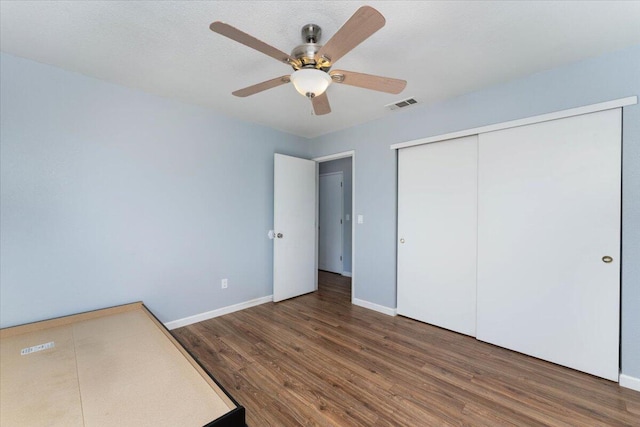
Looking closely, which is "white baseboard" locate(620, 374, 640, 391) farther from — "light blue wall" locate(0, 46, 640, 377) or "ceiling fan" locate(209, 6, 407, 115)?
"ceiling fan" locate(209, 6, 407, 115)

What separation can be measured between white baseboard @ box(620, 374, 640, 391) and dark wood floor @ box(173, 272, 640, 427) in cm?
5

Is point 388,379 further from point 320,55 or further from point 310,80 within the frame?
point 320,55

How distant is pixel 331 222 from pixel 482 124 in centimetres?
348

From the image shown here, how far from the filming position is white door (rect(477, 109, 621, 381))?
6.43 feet

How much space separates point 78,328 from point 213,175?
1813 mm

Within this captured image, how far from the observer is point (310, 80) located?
5.04ft

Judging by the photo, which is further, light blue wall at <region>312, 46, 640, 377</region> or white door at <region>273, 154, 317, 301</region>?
white door at <region>273, 154, 317, 301</region>

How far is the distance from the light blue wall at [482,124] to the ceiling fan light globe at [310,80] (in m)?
1.78

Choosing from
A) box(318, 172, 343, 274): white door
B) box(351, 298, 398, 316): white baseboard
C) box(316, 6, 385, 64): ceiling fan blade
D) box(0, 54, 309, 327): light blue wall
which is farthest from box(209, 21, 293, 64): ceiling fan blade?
box(318, 172, 343, 274): white door

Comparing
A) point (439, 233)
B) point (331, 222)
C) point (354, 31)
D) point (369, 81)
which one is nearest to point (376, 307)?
point (439, 233)

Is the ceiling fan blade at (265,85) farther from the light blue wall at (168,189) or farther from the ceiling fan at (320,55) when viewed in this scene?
the light blue wall at (168,189)

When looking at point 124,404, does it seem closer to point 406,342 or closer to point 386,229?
point 406,342

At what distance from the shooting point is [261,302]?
3516 millimetres

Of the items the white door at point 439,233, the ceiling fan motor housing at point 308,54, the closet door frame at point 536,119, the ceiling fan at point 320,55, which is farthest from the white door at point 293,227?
the ceiling fan motor housing at point 308,54
